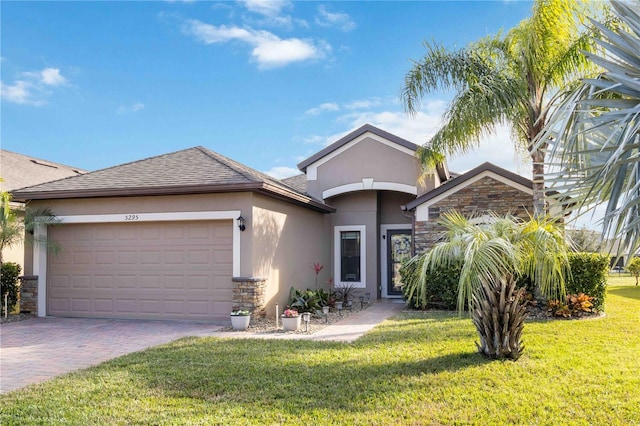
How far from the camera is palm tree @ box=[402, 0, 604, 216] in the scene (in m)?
11.4

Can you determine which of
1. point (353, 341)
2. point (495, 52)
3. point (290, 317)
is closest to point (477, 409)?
point (353, 341)

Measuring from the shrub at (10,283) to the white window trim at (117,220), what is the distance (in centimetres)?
90

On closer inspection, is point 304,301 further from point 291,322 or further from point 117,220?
point 117,220

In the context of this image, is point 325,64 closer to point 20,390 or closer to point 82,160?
point 20,390

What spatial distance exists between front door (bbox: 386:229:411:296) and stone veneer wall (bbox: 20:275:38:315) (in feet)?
34.5

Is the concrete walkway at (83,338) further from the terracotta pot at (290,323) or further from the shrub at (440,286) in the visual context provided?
the shrub at (440,286)

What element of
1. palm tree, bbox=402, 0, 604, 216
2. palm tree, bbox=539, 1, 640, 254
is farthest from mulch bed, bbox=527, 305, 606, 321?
palm tree, bbox=539, 1, 640, 254

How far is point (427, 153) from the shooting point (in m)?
13.5

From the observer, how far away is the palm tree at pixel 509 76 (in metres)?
11.4

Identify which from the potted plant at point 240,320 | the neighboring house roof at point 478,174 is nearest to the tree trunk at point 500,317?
the potted plant at point 240,320

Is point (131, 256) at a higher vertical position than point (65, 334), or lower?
higher

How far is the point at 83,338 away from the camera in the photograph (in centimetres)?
938

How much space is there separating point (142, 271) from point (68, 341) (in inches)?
119

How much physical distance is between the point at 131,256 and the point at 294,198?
4.40 meters
